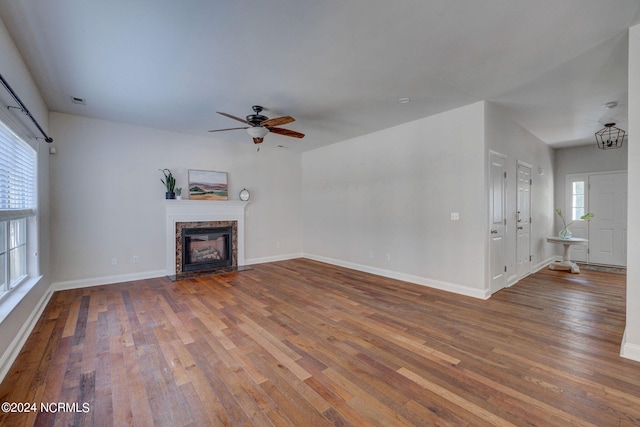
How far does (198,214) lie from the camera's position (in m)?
5.50

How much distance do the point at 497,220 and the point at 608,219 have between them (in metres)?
4.10

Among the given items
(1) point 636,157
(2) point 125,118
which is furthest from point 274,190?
(1) point 636,157

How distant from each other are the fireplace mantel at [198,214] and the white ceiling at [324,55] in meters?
1.73

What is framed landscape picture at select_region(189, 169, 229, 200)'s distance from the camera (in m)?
5.50

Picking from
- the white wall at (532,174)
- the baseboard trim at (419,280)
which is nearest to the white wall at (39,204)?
the baseboard trim at (419,280)

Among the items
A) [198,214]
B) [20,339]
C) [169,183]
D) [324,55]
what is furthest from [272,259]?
[324,55]

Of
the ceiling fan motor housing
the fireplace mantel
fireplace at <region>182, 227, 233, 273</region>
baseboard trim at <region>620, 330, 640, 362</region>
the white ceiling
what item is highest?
the white ceiling

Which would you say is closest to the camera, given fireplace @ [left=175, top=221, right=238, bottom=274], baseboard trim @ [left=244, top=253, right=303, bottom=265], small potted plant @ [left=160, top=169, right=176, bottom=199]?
small potted plant @ [left=160, top=169, right=176, bottom=199]

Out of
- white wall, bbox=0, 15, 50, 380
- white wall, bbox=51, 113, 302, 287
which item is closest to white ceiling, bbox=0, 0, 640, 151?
white wall, bbox=0, 15, 50, 380

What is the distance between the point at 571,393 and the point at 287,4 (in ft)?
11.0

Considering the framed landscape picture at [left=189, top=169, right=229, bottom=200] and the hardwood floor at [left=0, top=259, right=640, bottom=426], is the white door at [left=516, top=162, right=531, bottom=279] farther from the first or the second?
the framed landscape picture at [left=189, top=169, right=229, bottom=200]

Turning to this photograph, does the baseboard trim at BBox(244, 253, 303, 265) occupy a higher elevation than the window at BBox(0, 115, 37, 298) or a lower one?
lower

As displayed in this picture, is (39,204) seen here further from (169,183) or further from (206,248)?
(206,248)

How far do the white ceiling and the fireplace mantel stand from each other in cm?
173
